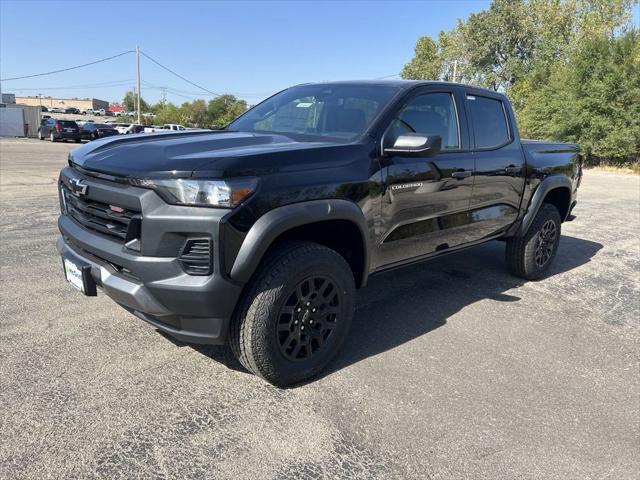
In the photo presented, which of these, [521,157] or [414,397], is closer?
[414,397]

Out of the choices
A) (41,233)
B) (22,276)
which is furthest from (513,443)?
(41,233)

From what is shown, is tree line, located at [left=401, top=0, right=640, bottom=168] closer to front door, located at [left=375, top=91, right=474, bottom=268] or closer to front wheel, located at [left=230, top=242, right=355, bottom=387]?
front door, located at [left=375, top=91, right=474, bottom=268]

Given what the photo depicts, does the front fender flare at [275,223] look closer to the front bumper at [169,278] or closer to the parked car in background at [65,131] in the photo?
the front bumper at [169,278]

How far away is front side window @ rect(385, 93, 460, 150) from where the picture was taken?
341 cm

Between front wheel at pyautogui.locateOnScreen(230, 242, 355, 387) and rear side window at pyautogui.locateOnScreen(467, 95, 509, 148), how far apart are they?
2003 mm

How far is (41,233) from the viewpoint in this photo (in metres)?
6.02

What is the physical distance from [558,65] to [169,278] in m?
30.1

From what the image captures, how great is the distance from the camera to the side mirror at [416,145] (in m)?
2.98

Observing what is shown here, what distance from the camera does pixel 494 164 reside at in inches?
167

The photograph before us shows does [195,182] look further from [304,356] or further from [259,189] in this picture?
[304,356]

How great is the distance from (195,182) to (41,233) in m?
4.60

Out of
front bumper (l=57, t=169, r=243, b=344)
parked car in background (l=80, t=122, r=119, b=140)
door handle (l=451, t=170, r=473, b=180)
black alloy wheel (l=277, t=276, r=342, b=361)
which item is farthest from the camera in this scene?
parked car in background (l=80, t=122, r=119, b=140)

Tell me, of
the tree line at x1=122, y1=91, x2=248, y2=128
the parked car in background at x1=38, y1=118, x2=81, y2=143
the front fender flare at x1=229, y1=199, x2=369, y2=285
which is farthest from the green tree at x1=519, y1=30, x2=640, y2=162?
the tree line at x1=122, y1=91, x2=248, y2=128

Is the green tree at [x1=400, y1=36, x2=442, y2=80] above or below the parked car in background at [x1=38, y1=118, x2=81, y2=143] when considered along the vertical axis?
above
